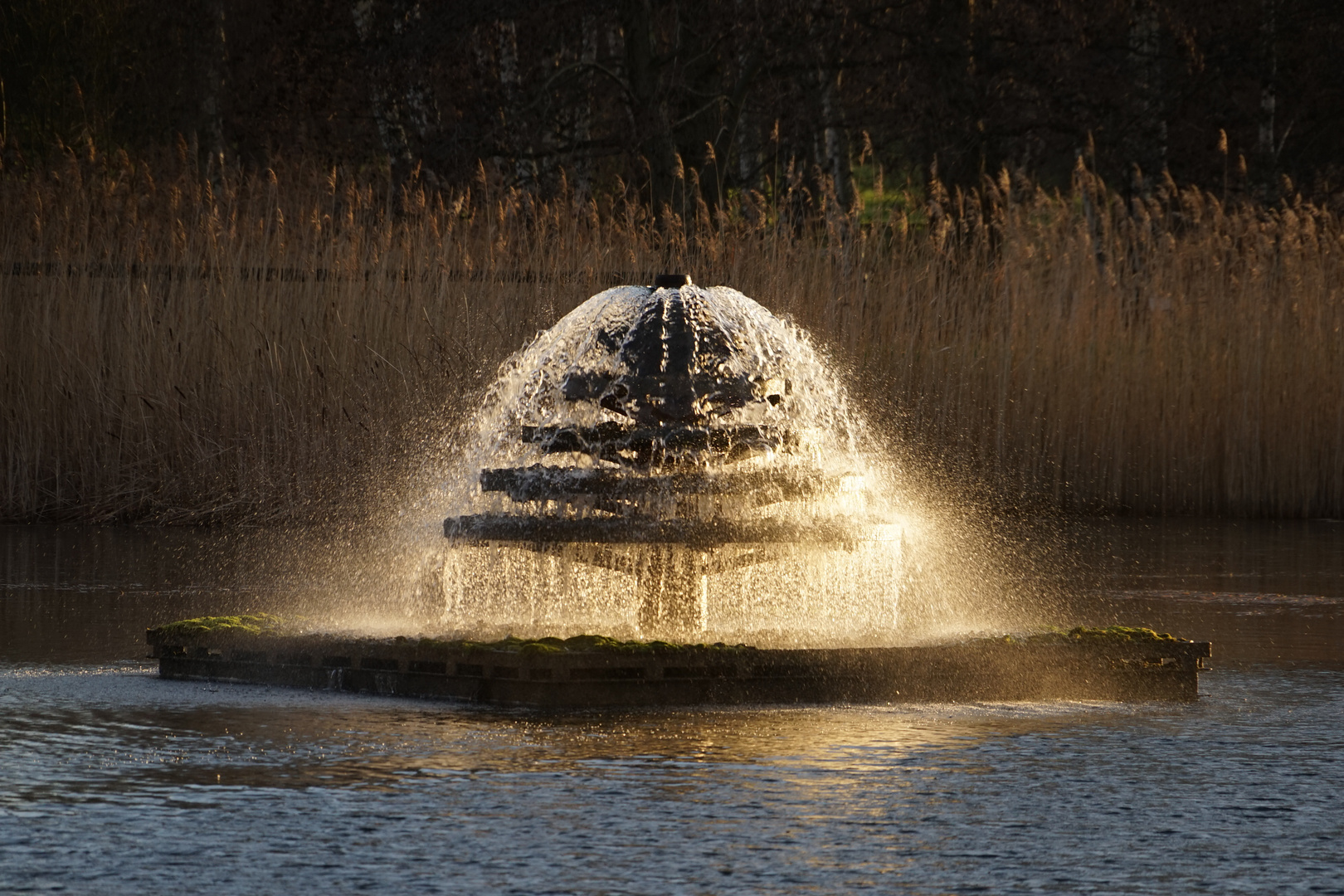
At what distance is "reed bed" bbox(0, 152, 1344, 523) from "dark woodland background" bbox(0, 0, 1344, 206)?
8.75m

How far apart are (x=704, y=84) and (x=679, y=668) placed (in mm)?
19976

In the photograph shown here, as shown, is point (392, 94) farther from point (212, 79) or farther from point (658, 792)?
point (658, 792)

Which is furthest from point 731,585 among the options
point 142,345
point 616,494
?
point 142,345

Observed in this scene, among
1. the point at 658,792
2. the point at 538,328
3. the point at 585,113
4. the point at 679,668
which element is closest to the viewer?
the point at 658,792

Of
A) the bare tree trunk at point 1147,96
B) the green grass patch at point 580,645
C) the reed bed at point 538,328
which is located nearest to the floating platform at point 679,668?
the green grass patch at point 580,645

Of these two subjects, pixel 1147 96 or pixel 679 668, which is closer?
pixel 679 668

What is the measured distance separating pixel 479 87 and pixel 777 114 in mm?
5253

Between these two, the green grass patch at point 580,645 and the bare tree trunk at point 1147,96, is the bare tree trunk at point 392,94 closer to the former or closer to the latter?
the bare tree trunk at point 1147,96

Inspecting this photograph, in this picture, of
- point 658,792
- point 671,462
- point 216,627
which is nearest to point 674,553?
point 671,462

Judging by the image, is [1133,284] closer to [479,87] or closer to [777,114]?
[479,87]

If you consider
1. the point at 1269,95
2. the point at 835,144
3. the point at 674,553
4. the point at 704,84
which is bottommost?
the point at 674,553

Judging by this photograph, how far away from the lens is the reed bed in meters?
13.6

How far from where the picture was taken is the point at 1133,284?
15484mm

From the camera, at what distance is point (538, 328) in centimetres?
1391
